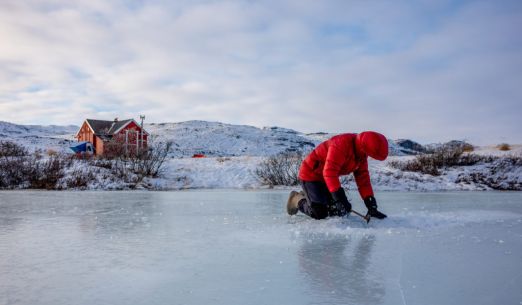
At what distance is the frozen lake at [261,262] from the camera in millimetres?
1975

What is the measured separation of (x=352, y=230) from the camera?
3990mm

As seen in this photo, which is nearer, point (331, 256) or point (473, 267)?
point (473, 267)

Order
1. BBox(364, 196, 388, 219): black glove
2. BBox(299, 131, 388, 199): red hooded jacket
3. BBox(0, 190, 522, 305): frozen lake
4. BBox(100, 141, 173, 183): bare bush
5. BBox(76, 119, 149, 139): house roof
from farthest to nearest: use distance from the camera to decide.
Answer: BBox(76, 119, 149, 139): house roof < BBox(100, 141, 173, 183): bare bush < BBox(364, 196, 388, 219): black glove < BBox(299, 131, 388, 199): red hooded jacket < BBox(0, 190, 522, 305): frozen lake

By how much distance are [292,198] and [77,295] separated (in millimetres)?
3542

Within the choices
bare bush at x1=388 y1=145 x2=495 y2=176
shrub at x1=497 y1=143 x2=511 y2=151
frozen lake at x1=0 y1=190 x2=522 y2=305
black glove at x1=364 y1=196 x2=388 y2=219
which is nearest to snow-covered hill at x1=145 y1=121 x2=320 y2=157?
shrub at x1=497 y1=143 x2=511 y2=151

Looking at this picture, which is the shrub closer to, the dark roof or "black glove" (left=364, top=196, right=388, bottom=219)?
"black glove" (left=364, top=196, right=388, bottom=219)

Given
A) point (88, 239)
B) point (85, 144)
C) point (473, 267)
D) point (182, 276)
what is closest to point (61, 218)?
point (88, 239)

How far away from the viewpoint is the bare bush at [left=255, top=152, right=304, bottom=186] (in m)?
13.9

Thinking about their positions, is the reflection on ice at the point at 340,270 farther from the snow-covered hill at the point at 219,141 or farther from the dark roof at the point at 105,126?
the dark roof at the point at 105,126

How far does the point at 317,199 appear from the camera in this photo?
4695 mm

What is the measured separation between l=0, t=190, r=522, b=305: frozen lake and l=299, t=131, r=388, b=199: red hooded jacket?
1.69 feet

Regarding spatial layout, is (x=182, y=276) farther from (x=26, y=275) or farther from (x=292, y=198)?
(x=292, y=198)

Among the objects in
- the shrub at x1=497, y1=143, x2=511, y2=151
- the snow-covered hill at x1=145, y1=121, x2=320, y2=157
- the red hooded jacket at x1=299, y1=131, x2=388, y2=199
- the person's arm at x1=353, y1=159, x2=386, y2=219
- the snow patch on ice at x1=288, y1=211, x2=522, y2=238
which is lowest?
the snow patch on ice at x1=288, y1=211, x2=522, y2=238

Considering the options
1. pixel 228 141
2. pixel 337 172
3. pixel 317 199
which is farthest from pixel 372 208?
pixel 228 141
